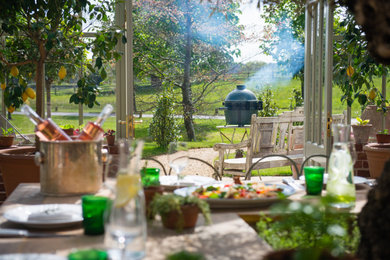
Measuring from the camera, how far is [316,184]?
1712 millimetres

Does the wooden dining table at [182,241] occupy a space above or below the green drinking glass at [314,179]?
below

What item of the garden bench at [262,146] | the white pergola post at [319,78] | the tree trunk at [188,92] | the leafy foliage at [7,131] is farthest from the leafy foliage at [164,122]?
the white pergola post at [319,78]

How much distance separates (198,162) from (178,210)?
24.0ft

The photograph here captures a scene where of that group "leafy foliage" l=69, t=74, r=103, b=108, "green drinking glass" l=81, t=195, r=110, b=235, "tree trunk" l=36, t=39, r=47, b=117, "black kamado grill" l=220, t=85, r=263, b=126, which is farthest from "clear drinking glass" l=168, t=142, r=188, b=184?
"black kamado grill" l=220, t=85, r=263, b=126

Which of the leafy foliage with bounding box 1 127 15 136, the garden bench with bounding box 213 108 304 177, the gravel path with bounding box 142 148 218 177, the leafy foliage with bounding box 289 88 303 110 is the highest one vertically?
the leafy foliage with bounding box 289 88 303 110

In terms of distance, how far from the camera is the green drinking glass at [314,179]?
5.57ft

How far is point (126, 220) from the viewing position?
101 centimetres

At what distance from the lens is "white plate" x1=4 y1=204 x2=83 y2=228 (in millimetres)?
1328

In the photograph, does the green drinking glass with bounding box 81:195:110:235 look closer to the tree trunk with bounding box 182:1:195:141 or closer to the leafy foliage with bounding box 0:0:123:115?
the leafy foliage with bounding box 0:0:123:115

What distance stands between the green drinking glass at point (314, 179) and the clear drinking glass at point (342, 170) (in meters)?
0.13

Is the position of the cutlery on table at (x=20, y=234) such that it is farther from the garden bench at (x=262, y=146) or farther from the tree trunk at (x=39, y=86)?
the garden bench at (x=262, y=146)

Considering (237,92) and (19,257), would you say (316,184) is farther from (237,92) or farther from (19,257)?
(237,92)

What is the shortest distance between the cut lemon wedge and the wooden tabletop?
5.5 inches

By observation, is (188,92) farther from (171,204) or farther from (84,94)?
(171,204)
